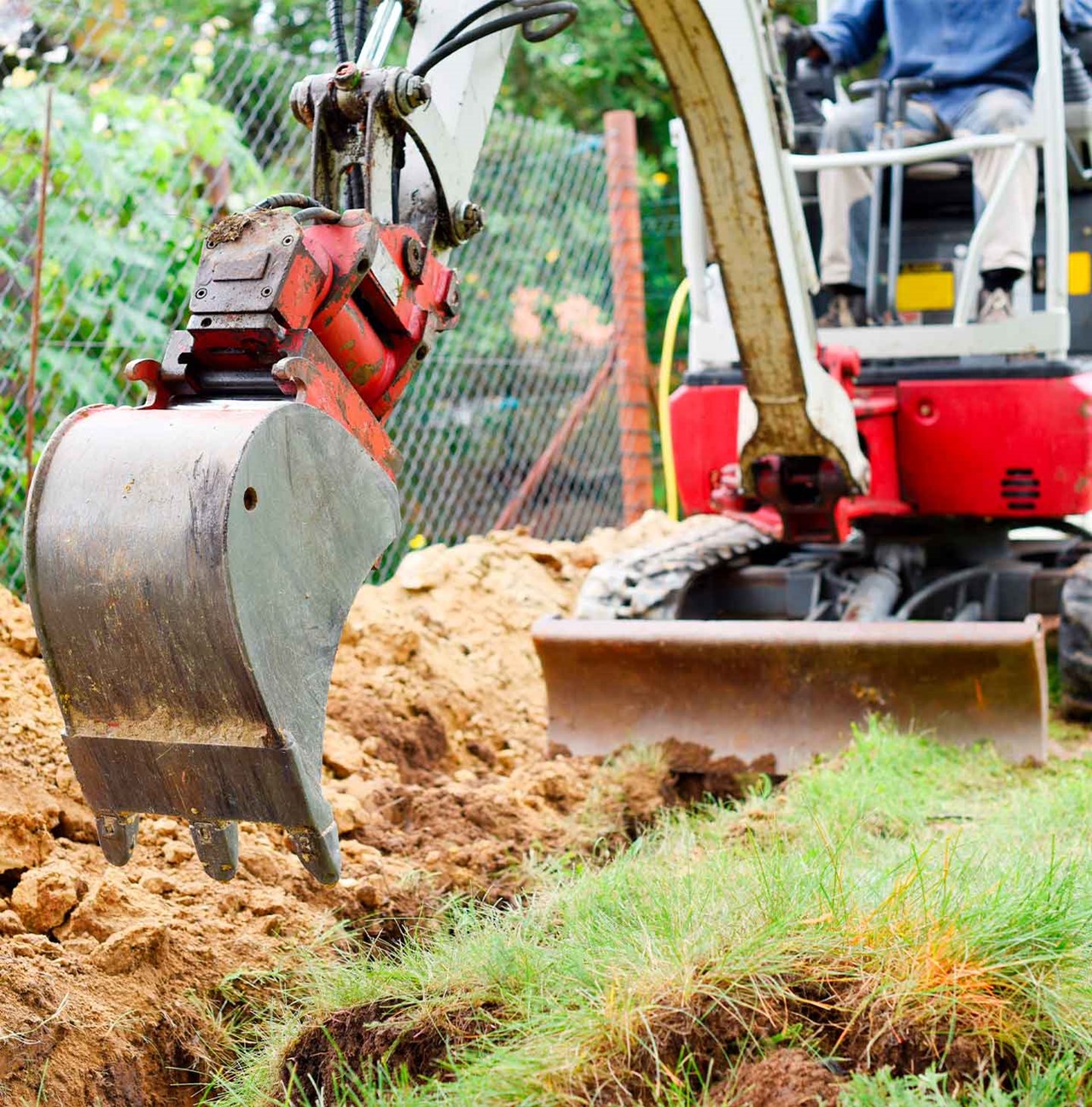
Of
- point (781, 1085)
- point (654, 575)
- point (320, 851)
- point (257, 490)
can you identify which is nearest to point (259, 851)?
point (320, 851)

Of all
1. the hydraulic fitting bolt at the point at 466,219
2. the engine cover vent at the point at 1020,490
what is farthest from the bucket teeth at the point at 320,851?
the engine cover vent at the point at 1020,490

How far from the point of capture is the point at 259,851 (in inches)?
124

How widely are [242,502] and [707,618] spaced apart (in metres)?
3.45

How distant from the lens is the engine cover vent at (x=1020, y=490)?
4762 mm

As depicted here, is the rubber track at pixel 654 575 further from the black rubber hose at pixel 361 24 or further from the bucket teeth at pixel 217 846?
the bucket teeth at pixel 217 846

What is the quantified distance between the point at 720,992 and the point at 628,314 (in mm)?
6306

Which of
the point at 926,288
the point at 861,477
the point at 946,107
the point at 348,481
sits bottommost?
the point at 861,477

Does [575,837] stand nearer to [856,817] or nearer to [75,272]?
[856,817]

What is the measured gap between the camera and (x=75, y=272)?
4945mm

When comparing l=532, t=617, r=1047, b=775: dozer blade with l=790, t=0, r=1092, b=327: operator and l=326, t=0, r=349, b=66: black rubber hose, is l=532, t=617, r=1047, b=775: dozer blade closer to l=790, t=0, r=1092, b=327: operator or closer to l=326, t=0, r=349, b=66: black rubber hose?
l=790, t=0, r=1092, b=327: operator

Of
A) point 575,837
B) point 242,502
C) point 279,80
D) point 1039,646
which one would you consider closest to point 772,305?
point 1039,646

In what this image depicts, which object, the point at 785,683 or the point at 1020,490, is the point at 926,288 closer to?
the point at 1020,490

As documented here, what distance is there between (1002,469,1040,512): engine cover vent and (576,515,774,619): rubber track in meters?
0.99

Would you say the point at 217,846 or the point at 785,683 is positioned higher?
the point at 217,846
